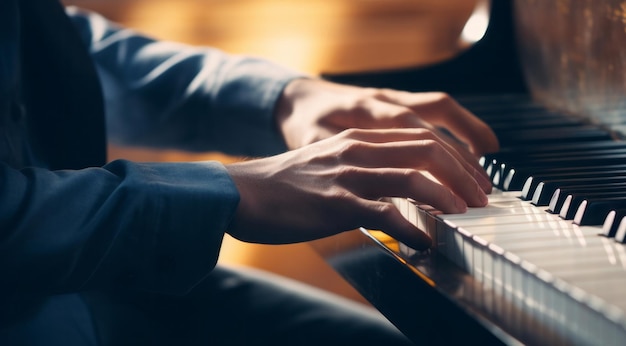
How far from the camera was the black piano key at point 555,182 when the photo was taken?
29.3 inches

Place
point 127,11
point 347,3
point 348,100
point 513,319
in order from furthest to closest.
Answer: point 347,3 → point 127,11 → point 348,100 → point 513,319

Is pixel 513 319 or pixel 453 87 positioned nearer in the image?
pixel 513 319

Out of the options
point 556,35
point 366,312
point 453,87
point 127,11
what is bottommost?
point 366,312

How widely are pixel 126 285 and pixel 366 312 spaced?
471 mm

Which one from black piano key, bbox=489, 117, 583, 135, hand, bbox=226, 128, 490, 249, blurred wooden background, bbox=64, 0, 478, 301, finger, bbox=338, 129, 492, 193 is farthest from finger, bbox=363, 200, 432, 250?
blurred wooden background, bbox=64, 0, 478, 301

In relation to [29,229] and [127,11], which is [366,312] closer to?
[29,229]

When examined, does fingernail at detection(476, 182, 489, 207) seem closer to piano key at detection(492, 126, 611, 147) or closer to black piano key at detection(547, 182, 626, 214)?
black piano key at detection(547, 182, 626, 214)

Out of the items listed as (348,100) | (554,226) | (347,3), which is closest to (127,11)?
(347,3)

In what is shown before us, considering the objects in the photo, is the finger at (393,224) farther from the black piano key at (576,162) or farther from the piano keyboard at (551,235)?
the black piano key at (576,162)

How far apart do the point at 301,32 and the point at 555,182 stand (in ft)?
4.91

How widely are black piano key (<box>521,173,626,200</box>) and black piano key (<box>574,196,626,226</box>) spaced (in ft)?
0.22

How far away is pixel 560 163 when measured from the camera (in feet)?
2.76

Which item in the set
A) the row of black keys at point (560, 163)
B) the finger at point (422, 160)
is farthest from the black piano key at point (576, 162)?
the finger at point (422, 160)

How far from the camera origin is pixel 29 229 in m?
0.65
